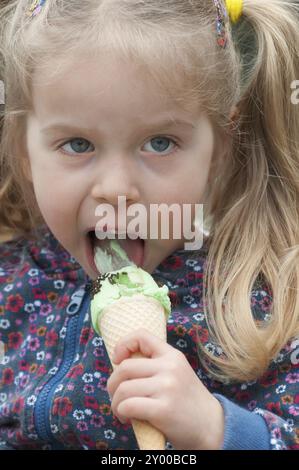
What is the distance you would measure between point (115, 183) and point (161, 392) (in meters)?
0.51

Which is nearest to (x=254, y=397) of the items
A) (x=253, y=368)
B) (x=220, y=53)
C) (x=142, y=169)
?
(x=253, y=368)

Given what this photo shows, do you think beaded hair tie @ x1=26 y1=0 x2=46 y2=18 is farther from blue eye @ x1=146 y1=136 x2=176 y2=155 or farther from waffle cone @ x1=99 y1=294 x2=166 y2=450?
waffle cone @ x1=99 y1=294 x2=166 y2=450

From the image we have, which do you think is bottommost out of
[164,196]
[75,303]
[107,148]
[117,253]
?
[75,303]

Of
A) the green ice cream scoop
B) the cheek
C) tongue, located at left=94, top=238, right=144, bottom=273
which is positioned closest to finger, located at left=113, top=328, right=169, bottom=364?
the green ice cream scoop

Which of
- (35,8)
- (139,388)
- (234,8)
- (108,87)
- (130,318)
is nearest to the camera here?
(139,388)

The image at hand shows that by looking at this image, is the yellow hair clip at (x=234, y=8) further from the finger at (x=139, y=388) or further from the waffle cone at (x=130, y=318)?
the finger at (x=139, y=388)

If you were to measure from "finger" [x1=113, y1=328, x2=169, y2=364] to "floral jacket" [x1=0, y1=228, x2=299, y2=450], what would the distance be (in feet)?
1.20

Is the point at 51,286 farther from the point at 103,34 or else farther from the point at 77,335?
the point at 103,34

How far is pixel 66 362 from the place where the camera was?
2.22m

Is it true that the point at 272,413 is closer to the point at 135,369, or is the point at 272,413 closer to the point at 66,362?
the point at 135,369

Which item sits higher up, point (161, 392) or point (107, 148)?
point (107, 148)

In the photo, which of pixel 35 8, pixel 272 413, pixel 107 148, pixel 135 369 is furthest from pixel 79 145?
pixel 272 413
